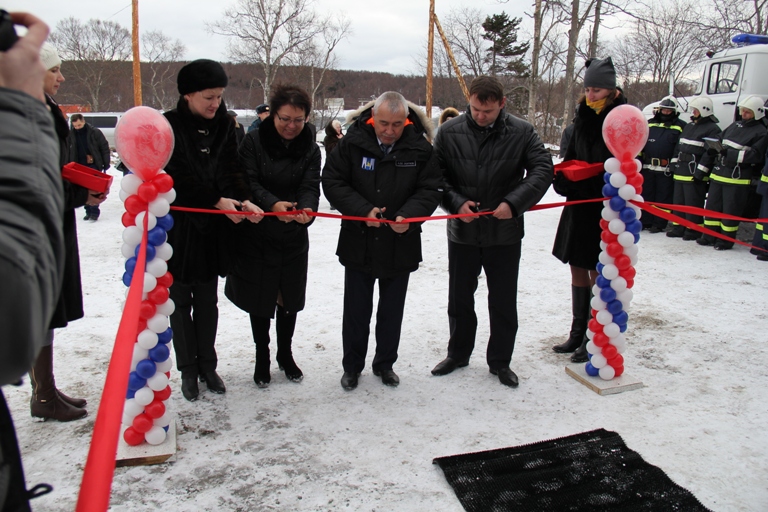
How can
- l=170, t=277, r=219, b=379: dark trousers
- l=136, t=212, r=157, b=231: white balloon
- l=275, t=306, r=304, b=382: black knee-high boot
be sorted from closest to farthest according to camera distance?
l=136, t=212, r=157, b=231: white balloon < l=170, t=277, r=219, b=379: dark trousers < l=275, t=306, r=304, b=382: black knee-high boot

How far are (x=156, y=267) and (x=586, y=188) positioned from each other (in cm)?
301

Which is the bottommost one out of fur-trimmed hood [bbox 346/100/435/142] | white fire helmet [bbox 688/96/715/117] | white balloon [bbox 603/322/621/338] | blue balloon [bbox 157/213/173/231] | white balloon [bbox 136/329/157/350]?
white balloon [bbox 603/322/621/338]

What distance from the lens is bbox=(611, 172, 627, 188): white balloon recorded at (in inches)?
149

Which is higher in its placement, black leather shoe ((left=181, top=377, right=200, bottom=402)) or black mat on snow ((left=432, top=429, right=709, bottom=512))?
black mat on snow ((left=432, top=429, right=709, bottom=512))

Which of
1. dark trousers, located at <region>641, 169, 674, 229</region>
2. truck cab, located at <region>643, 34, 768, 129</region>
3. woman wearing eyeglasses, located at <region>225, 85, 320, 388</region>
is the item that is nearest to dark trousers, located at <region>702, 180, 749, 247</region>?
dark trousers, located at <region>641, 169, 674, 229</region>

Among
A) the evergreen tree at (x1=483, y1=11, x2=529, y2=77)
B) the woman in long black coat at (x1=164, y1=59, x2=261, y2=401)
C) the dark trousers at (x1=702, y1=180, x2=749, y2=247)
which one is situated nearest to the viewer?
the woman in long black coat at (x1=164, y1=59, x2=261, y2=401)

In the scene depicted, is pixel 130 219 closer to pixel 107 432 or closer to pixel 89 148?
pixel 107 432

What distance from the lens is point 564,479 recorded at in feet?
9.37

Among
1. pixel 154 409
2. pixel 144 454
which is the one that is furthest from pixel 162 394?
pixel 144 454

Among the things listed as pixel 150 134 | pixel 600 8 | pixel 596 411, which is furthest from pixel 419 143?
pixel 600 8

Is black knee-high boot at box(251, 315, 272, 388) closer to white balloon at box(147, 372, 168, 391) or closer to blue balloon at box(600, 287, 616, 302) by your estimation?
white balloon at box(147, 372, 168, 391)

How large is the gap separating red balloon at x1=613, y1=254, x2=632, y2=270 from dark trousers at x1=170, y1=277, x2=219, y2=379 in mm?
2696

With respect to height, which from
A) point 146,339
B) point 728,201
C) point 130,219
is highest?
point 130,219

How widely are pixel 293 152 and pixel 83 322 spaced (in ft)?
8.99
